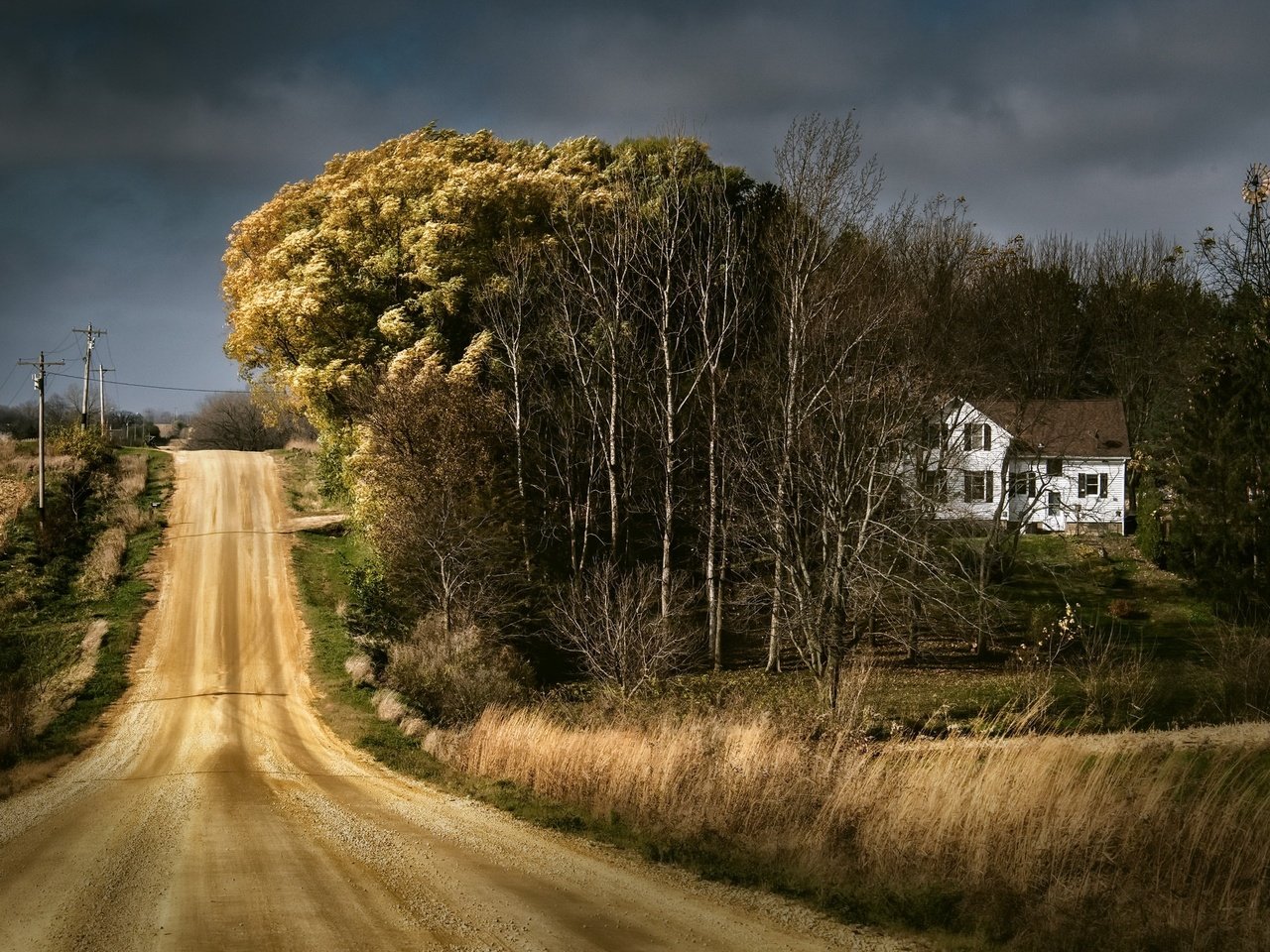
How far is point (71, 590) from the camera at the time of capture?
29422mm

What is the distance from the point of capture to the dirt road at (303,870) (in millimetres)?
7652

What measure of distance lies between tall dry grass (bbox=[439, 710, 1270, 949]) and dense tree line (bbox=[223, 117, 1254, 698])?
31.9 ft

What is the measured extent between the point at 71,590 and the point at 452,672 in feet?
51.9

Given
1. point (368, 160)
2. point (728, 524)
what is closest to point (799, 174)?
point (728, 524)

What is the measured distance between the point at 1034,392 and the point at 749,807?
34.1m

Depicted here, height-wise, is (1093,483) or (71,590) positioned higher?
(1093,483)

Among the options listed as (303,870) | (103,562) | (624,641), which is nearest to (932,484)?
(624,641)

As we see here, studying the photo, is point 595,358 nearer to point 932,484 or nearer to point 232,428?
point 932,484

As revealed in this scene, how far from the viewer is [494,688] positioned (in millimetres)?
19250

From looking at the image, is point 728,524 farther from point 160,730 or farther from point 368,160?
point 368,160

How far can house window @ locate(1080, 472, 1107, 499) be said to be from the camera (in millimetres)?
46994

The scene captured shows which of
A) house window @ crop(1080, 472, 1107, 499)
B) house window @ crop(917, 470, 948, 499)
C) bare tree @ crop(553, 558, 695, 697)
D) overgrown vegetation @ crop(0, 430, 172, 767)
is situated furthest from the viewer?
house window @ crop(1080, 472, 1107, 499)

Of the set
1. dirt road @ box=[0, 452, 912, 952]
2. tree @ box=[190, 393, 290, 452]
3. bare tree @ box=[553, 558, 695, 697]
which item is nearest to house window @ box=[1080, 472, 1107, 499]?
bare tree @ box=[553, 558, 695, 697]

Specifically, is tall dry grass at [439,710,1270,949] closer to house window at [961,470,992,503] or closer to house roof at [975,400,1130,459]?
house window at [961,470,992,503]
